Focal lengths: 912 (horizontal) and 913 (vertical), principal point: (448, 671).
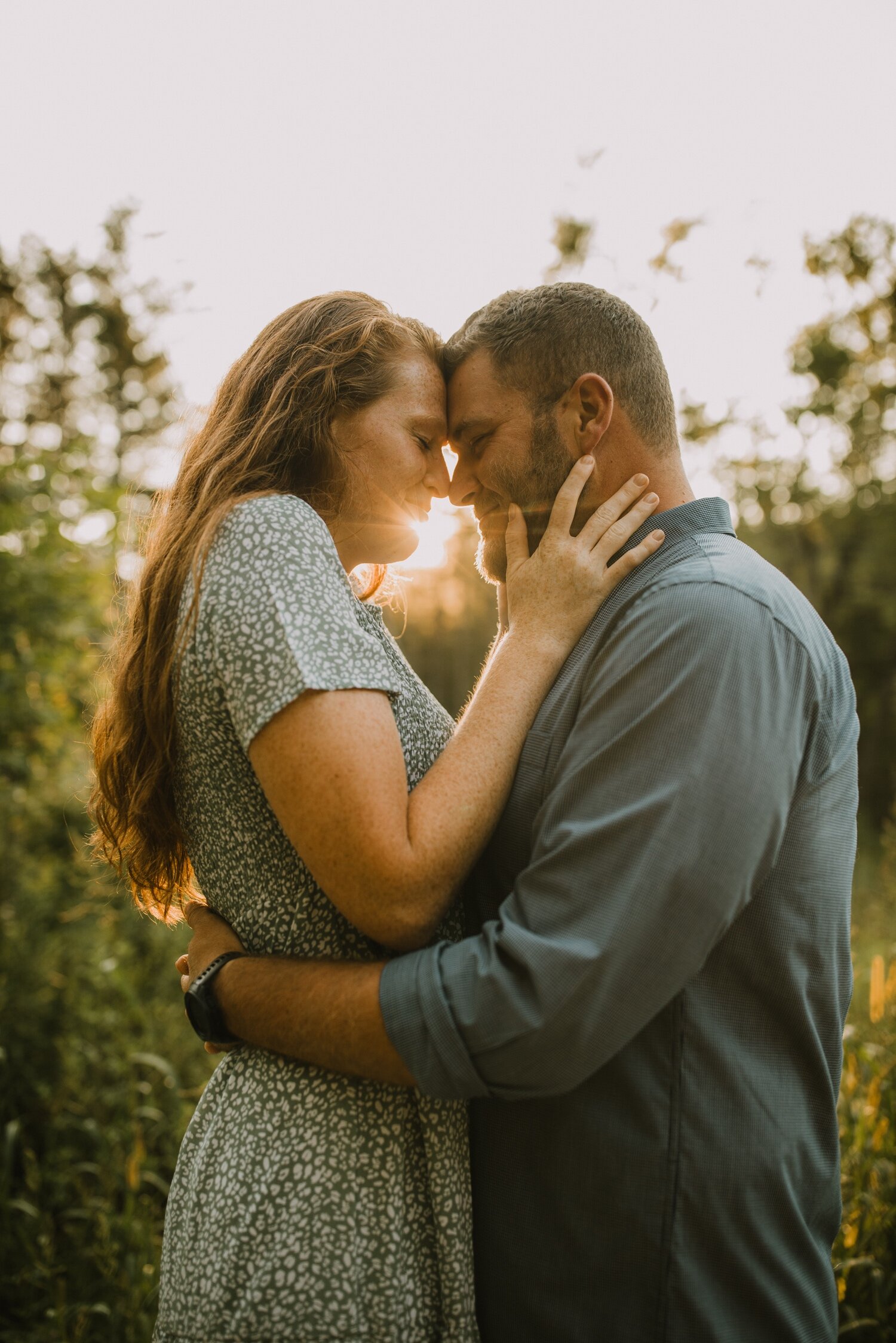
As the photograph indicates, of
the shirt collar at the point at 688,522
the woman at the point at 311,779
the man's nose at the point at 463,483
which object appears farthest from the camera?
the man's nose at the point at 463,483

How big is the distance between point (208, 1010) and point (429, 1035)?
47 cm

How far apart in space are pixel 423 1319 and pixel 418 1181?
0.19 metres

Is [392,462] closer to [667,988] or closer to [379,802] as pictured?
[379,802]

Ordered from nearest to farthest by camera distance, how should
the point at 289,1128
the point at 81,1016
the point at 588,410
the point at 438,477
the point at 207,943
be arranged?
the point at 289,1128 → the point at 207,943 → the point at 588,410 → the point at 438,477 → the point at 81,1016

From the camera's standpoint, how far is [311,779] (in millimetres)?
1310

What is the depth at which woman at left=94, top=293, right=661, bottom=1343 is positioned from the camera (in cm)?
134

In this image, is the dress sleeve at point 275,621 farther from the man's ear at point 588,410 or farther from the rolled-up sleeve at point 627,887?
the man's ear at point 588,410

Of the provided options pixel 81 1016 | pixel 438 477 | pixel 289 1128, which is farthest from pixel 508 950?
pixel 81 1016

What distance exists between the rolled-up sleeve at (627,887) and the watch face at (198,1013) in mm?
401

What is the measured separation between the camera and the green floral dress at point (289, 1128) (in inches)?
53.2

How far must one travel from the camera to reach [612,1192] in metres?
1.38

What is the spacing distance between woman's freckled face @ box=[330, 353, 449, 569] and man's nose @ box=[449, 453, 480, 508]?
53mm

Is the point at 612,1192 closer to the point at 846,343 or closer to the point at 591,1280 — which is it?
the point at 591,1280

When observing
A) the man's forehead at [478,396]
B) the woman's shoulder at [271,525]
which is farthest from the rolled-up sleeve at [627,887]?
the man's forehead at [478,396]
